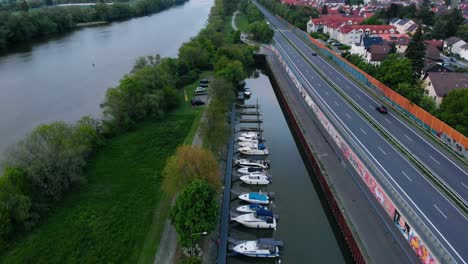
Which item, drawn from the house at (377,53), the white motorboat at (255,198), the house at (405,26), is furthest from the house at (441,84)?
the house at (405,26)

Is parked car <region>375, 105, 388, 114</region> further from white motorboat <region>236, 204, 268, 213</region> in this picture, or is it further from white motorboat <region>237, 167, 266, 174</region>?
white motorboat <region>236, 204, 268, 213</region>

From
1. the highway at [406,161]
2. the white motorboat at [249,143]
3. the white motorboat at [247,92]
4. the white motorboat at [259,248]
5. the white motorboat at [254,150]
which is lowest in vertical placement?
the white motorboat at [259,248]

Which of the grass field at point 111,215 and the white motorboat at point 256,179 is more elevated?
the grass field at point 111,215

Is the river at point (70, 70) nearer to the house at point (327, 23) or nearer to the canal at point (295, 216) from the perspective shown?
the canal at point (295, 216)

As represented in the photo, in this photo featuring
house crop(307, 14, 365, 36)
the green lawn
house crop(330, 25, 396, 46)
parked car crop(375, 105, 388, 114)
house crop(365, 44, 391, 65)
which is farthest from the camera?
the green lawn

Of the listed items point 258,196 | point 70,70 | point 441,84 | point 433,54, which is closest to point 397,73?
point 441,84

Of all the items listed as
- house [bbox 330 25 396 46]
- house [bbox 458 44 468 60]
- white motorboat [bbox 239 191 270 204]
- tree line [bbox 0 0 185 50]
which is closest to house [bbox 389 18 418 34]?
house [bbox 330 25 396 46]

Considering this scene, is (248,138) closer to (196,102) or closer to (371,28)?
(196,102)

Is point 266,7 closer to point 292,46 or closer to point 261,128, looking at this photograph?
point 292,46
